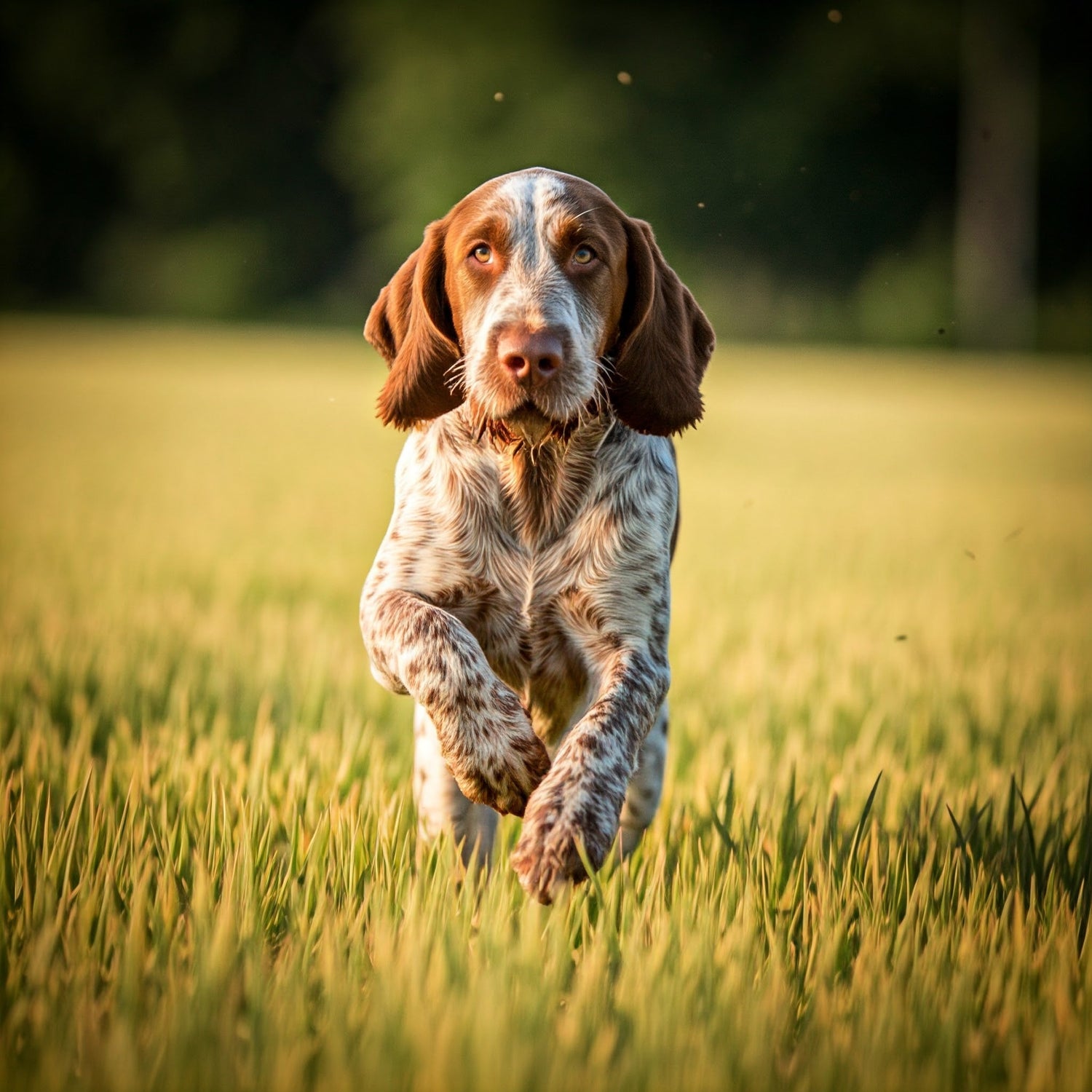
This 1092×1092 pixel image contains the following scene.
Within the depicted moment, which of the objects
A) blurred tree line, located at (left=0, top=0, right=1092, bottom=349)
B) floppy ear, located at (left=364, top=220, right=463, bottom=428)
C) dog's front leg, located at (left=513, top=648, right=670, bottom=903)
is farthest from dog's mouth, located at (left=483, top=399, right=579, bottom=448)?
blurred tree line, located at (left=0, top=0, right=1092, bottom=349)

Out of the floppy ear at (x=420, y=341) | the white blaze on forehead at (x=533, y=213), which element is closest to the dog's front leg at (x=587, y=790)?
the floppy ear at (x=420, y=341)

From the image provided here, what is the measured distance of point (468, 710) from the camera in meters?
2.48

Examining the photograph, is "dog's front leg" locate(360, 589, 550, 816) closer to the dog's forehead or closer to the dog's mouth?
the dog's mouth

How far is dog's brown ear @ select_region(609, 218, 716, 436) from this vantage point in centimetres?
A: 285

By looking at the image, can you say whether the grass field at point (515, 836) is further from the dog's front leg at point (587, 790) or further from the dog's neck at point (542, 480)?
the dog's neck at point (542, 480)

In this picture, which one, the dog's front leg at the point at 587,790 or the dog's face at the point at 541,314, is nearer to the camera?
the dog's front leg at the point at 587,790

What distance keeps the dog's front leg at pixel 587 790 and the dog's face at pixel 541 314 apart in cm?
56

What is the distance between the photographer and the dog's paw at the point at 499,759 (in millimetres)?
2438

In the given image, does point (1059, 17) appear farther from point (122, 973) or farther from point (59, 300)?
point (122, 973)

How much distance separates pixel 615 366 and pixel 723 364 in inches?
910

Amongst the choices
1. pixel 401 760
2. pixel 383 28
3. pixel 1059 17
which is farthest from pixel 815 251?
pixel 401 760

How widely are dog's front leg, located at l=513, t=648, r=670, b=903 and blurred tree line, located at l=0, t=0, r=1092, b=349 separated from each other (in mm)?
26602

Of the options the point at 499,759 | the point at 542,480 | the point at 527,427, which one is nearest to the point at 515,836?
the point at 499,759

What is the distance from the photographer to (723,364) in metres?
25.5
